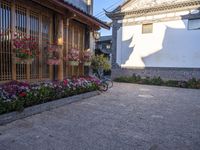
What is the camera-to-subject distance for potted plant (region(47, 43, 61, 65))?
222 inches

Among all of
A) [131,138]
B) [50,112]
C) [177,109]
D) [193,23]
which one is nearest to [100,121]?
[131,138]

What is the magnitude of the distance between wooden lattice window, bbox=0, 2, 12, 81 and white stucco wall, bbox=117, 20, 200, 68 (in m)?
9.68

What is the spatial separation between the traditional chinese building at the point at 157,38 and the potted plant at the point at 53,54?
8.24m

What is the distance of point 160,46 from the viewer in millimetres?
12141

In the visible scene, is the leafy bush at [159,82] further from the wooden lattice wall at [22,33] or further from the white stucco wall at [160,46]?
the wooden lattice wall at [22,33]

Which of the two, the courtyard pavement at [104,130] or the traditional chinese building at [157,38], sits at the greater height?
the traditional chinese building at [157,38]

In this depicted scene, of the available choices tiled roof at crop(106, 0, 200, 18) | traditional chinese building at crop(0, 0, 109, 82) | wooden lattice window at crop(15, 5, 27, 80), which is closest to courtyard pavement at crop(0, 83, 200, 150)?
wooden lattice window at crop(15, 5, 27, 80)

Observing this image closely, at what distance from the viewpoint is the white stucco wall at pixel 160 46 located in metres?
11.2

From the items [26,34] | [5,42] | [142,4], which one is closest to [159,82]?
[142,4]

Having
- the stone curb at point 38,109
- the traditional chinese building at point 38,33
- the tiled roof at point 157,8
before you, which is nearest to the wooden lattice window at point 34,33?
the traditional chinese building at point 38,33

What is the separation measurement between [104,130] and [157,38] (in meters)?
10.1

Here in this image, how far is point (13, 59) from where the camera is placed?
4.82m

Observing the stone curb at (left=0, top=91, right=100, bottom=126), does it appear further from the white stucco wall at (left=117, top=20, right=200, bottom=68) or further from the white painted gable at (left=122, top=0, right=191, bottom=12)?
the white painted gable at (left=122, top=0, right=191, bottom=12)

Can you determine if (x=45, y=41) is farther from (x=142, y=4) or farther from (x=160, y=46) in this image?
(x=142, y=4)
